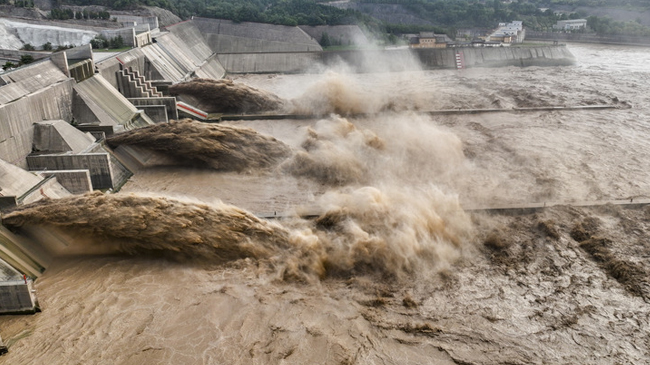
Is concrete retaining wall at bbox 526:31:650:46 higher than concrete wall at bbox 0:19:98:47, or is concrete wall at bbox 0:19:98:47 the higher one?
concrete wall at bbox 0:19:98:47

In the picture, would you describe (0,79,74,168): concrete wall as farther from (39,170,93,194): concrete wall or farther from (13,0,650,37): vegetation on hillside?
(13,0,650,37): vegetation on hillside

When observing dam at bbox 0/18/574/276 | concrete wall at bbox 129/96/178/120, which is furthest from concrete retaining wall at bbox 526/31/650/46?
concrete wall at bbox 129/96/178/120

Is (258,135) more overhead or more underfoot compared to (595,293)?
more overhead

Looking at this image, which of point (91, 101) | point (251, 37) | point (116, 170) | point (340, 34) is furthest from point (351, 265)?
point (340, 34)

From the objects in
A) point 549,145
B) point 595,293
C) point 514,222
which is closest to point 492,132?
point 549,145

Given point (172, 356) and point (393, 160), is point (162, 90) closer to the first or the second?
point (393, 160)

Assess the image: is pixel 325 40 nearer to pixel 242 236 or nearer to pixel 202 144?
pixel 202 144

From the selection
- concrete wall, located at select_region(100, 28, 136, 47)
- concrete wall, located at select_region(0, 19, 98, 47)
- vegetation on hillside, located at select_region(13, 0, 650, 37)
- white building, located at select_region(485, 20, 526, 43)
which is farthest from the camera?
vegetation on hillside, located at select_region(13, 0, 650, 37)
